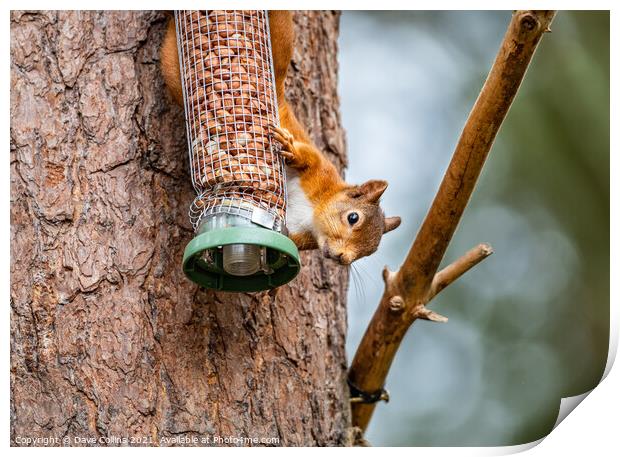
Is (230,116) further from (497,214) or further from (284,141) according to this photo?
(497,214)

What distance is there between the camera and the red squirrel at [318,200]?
85.3 inches

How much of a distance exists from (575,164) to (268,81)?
7.03 feet

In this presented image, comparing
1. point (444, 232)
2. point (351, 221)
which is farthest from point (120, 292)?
point (444, 232)

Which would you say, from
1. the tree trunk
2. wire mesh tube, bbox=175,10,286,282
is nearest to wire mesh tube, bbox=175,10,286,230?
wire mesh tube, bbox=175,10,286,282

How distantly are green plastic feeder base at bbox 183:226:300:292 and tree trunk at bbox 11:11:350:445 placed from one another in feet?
0.59

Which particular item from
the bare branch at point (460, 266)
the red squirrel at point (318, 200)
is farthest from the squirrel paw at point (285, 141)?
the bare branch at point (460, 266)

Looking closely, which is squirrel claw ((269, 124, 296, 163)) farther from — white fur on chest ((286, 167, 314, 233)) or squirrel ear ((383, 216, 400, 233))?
squirrel ear ((383, 216, 400, 233))

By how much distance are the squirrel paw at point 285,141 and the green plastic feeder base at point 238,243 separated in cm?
29

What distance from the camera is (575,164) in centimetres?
369

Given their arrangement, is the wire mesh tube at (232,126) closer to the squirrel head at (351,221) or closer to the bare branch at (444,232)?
the squirrel head at (351,221)

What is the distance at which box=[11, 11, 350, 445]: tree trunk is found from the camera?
1.85 meters

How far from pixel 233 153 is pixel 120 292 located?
422 mm

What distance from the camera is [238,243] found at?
5.42 ft
